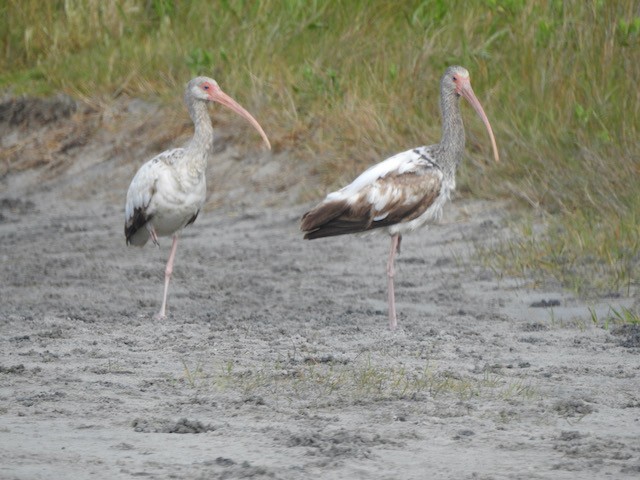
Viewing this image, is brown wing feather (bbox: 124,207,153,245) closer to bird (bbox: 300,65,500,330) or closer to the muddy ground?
the muddy ground

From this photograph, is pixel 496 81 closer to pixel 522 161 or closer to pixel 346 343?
pixel 522 161

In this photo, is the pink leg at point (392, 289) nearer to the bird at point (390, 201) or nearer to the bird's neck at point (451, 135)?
the bird at point (390, 201)

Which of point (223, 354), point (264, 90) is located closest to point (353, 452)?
point (223, 354)

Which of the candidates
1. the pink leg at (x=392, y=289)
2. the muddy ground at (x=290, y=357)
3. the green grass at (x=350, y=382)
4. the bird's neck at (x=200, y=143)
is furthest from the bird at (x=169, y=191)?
the green grass at (x=350, y=382)

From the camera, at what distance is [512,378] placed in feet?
19.5

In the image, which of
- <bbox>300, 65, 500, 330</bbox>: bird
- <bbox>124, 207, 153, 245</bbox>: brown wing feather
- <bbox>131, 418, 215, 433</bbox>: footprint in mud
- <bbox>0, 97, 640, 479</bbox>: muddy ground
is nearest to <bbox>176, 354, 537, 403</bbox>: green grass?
<bbox>0, 97, 640, 479</bbox>: muddy ground

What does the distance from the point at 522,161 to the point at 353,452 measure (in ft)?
19.4

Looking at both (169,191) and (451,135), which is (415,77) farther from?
(169,191)

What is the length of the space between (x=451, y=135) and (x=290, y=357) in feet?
8.24

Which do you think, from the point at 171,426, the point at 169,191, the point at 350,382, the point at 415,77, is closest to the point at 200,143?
the point at 169,191

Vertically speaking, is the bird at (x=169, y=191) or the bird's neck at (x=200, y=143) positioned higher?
the bird's neck at (x=200, y=143)

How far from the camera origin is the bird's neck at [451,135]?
8.16 metres

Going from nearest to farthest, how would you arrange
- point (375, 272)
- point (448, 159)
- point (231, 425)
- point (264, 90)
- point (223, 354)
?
1. point (231, 425)
2. point (223, 354)
3. point (448, 159)
4. point (375, 272)
5. point (264, 90)

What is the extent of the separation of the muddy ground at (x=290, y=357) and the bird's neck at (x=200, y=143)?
0.81 meters
